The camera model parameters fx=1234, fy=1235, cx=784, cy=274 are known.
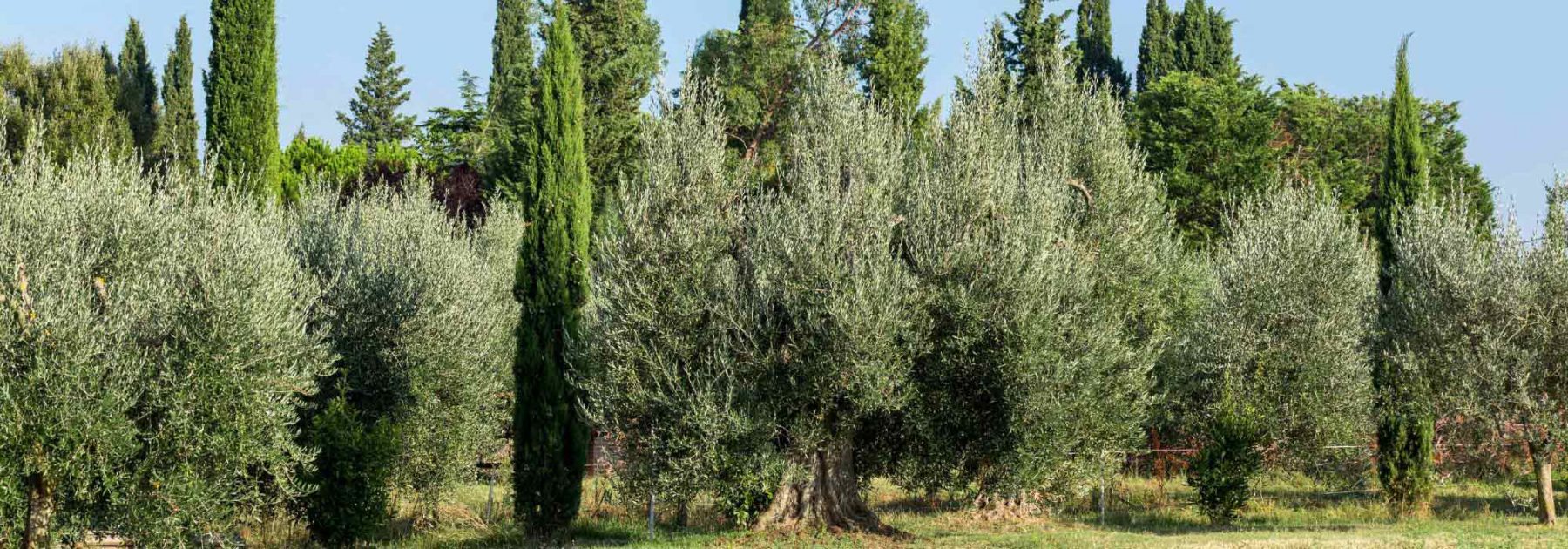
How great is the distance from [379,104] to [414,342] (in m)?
56.4

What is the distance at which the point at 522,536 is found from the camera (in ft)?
61.7

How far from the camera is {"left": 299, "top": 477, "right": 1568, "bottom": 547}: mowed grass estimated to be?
17344 millimetres

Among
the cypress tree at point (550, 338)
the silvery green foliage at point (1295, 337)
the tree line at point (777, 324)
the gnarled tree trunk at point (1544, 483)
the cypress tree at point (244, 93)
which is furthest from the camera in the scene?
the cypress tree at point (244, 93)

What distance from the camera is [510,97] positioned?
4706 cm

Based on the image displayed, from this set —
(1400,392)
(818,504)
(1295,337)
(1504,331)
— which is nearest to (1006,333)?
(818,504)

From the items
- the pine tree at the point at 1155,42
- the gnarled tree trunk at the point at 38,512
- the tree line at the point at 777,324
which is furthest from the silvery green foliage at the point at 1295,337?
the pine tree at the point at 1155,42

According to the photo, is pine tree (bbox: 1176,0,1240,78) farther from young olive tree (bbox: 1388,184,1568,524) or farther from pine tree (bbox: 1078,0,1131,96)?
young olive tree (bbox: 1388,184,1568,524)

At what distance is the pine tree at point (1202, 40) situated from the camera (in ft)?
187

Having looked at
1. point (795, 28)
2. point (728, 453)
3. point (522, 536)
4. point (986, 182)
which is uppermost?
point (795, 28)

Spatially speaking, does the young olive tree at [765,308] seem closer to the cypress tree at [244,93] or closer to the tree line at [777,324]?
the tree line at [777,324]

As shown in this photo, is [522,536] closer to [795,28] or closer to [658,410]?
[658,410]

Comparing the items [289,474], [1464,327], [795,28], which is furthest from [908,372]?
[795,28]

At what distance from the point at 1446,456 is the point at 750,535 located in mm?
14367

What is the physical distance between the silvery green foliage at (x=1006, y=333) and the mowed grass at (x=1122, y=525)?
4.78 feet
